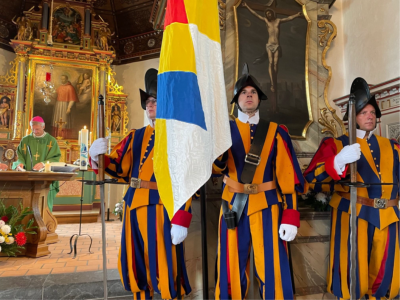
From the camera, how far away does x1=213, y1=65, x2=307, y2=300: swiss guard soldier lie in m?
2.02

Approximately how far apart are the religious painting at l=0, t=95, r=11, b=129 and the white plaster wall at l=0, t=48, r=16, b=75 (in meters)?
0.99

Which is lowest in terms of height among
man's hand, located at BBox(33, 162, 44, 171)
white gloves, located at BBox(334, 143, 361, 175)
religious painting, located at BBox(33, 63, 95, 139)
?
white gloves, located at BBox(334, 143, 361, 175)

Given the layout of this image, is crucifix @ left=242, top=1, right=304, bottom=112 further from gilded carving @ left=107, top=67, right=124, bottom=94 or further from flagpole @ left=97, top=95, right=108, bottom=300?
gilded carving @ left=107, top=67, right=124, bottom=94

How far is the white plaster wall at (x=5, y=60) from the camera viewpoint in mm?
8968

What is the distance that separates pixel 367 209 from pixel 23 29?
372 inches

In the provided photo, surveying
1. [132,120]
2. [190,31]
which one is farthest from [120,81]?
[190,31]

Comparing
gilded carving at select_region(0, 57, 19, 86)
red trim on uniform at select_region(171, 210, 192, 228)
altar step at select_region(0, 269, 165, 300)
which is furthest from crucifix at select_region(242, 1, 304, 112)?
gilded carving at select_region(0, 57, 19, 86)

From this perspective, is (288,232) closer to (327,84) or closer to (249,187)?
(249,187)

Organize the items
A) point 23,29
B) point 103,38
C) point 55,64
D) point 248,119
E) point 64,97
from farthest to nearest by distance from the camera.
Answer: point 103,38, point 64,97, point 55,64, point 23,29, point 248,119

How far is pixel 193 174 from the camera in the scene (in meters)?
1.53

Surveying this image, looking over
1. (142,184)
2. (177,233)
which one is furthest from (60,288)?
(177,233)

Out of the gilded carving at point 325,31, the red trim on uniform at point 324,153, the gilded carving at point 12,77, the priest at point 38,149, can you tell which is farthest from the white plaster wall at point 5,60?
the red trim on uniform at point 324,153

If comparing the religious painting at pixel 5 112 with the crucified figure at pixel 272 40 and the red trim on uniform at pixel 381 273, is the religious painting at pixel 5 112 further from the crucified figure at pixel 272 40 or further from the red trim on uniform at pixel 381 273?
the red trim on uniform at pixel 381 273

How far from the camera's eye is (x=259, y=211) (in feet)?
6.82
